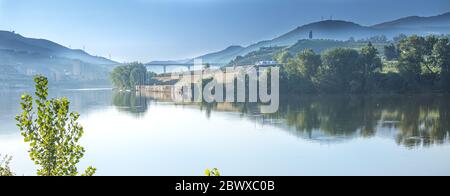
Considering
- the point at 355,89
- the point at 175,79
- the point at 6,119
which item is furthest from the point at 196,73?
the point at 6,119

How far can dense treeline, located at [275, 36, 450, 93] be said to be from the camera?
23531 mm

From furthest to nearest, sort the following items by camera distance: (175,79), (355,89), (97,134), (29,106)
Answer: (175,79) → (355,89) → (97,134) → (29,106)

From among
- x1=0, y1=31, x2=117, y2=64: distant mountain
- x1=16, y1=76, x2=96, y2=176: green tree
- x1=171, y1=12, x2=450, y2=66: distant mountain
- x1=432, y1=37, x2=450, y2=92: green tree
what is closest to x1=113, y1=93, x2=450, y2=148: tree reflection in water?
x1=432, y1=37, x2=450, y2=92: green tree

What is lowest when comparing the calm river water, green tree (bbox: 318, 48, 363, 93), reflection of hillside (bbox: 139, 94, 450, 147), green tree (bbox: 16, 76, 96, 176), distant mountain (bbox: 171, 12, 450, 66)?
the calm river water

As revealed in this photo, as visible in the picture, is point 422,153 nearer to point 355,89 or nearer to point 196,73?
point 355,89

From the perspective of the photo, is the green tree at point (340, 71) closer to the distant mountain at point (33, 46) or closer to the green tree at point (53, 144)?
the green tree at point (53, 144)

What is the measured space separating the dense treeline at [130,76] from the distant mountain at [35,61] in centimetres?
839

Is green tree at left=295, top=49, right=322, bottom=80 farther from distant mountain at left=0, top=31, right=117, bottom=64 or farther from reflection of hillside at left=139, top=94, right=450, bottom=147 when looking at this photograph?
distant mountain at left=0, top=31, right=117, bottom=64

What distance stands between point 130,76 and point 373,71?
19724 millimetres

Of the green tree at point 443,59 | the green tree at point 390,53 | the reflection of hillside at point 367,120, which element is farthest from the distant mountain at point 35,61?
the green tree at point 443,59

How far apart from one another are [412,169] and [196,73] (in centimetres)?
2652

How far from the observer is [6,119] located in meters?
14.4

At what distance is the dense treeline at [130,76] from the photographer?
37.4 meters

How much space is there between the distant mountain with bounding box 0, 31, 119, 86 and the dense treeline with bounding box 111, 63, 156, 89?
839 cm
